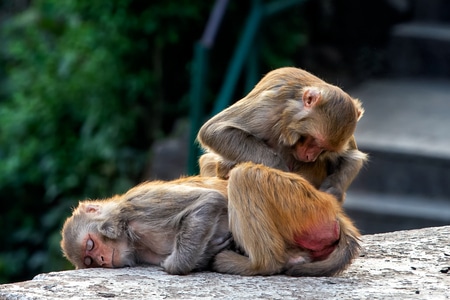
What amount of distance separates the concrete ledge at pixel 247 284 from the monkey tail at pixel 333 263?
0.18ft

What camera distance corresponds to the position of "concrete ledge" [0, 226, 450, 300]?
4574 mm

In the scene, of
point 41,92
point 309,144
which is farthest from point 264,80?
point 41,92

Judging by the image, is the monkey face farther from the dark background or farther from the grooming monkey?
the dark background

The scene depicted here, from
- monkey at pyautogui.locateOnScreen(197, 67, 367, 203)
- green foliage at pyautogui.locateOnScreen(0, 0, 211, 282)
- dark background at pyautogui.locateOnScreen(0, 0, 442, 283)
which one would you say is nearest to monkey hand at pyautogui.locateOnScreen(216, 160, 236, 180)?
monkey at pyautogui.locateOnScreen(197, 67, 367, 203)

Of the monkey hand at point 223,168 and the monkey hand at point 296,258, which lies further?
the monkey hand at point 223,168

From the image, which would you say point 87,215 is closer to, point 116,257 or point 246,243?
point 116,257

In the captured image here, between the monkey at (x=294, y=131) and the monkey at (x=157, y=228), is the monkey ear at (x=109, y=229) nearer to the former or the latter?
the monkey at (x=157, y=228)

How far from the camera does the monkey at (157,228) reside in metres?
5.00

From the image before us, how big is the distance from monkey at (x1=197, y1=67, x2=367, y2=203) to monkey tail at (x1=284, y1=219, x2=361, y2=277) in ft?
1.89

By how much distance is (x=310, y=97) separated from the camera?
5.43 metres

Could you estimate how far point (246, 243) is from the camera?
193 inches

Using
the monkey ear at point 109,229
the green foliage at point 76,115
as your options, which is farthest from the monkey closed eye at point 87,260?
the green foliage at point 76,115

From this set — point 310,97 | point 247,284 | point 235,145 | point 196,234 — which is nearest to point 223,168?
point 235,145

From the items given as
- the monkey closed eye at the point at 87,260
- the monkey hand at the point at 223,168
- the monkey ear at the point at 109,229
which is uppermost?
the monkey hand at the point at 223,168
